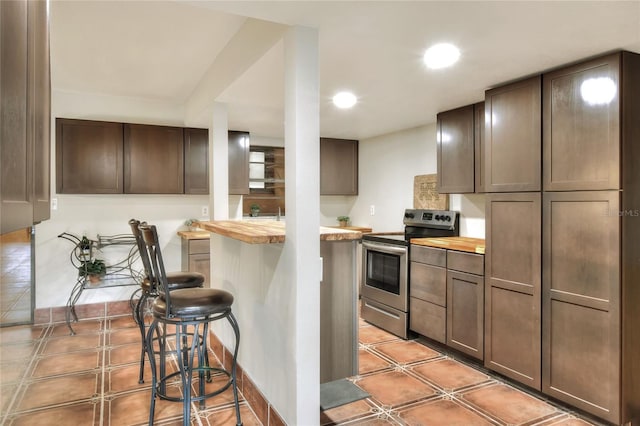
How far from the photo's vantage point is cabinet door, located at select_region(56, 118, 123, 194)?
3.78m

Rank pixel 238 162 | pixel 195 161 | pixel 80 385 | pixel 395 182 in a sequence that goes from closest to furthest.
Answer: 1. pixel 80 385
2. pixel 195 161
3. pixel 238 162
4. pixel 395 182

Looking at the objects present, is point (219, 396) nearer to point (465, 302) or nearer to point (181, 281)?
point (181, 281)

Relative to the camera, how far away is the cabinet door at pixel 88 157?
149 inches

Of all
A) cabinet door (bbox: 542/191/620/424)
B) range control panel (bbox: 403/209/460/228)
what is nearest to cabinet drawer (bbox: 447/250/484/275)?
cabinet door (bbox: 542/191/620/424)

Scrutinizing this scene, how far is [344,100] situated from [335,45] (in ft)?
3.79

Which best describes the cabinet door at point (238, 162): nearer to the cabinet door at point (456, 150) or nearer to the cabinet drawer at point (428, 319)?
the cabinet door at point (456, 150)

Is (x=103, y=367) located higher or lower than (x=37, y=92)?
lower

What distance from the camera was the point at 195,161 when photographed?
14.0 ft

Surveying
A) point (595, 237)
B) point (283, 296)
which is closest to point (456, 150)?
point (595, 237)

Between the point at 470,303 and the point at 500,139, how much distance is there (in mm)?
1221

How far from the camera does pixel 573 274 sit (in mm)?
2279

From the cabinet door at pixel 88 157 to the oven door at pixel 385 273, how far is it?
262 centimetres

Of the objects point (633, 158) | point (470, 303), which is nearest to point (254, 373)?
point (470, 303)

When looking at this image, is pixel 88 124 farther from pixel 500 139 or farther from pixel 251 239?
pixel 500 139
